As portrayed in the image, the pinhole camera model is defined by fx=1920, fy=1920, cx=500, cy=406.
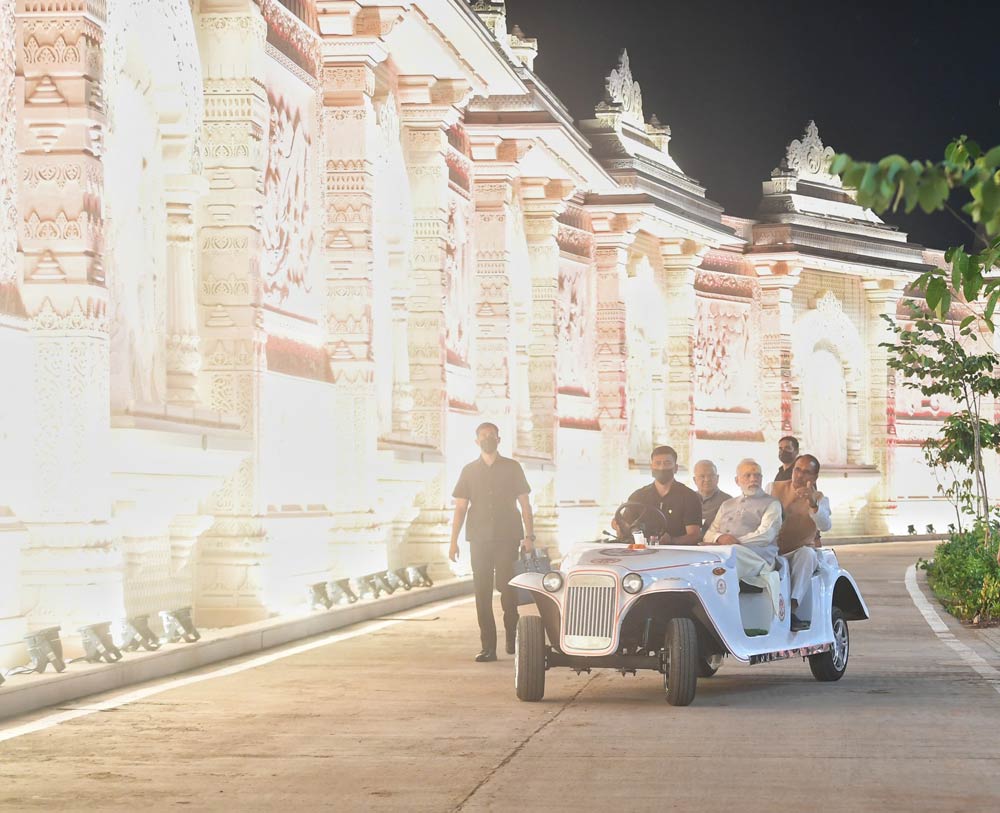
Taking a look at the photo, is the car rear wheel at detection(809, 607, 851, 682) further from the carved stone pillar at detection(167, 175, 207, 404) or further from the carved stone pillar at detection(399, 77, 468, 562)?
the carved stone pillar at detection(399, 77, 468, 562)

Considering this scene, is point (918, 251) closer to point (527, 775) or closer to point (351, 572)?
point (351, 572)

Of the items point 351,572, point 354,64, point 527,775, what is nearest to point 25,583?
point 527,775

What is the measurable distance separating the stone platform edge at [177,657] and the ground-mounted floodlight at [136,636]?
0.21 feet

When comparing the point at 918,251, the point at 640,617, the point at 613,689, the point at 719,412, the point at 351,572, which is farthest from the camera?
the point at 918,251

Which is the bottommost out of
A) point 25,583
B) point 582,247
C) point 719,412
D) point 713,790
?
point 713,790

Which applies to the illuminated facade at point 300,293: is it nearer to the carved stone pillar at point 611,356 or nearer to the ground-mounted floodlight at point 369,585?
the carved stone pillar at point 611,356

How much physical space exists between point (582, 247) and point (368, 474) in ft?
54.1

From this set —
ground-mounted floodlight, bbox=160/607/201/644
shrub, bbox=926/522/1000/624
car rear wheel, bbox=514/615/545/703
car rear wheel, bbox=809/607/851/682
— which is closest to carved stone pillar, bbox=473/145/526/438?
shrub, bbox=926/522/1000/624

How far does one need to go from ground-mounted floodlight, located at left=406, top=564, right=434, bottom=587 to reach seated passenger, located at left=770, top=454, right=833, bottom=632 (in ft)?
31.0

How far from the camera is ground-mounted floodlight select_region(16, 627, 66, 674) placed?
38.2 ft

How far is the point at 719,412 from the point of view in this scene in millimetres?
44656

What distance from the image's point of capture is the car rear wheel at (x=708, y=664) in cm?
1233

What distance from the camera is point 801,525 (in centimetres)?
1305

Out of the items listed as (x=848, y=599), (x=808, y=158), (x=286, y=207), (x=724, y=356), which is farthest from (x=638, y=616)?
(x=808, y=158)
